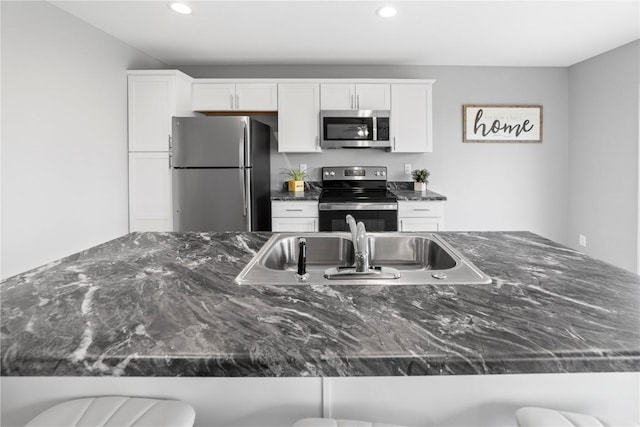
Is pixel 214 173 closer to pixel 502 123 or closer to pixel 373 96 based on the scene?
pixel 373 96

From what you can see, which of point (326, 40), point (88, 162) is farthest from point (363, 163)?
point (88, 162)

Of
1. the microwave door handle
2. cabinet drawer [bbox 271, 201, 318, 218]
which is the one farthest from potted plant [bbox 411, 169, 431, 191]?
cabinet drawer [bbox 271, 201, 318, 218]

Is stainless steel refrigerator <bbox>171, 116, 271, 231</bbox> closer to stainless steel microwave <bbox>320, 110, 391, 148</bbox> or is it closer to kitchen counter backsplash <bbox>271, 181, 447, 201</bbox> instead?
kitchen counter backsplash <bbox>271, 181, 447, 201</bbox>

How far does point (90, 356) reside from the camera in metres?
0.68

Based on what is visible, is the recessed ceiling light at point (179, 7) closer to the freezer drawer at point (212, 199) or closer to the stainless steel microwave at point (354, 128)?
the freezer drawer at point (212, 199)

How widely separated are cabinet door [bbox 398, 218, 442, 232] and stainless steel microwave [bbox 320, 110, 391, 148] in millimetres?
847

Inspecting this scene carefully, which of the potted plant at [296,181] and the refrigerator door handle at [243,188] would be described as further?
the potted plant at [296,181]

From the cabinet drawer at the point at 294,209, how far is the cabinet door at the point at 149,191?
1.03m

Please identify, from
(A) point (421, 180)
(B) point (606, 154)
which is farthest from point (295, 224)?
(B) point (606, 154)

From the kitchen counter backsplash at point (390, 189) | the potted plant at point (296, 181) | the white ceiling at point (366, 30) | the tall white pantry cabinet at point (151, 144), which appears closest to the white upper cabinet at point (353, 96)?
the white ceiling at point (366, 30)

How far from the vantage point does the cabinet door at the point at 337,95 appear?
12.8 feet

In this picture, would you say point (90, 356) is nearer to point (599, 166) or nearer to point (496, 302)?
point (496, 302)

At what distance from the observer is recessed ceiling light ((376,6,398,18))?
2.71 metres

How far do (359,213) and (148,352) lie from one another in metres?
2.96
